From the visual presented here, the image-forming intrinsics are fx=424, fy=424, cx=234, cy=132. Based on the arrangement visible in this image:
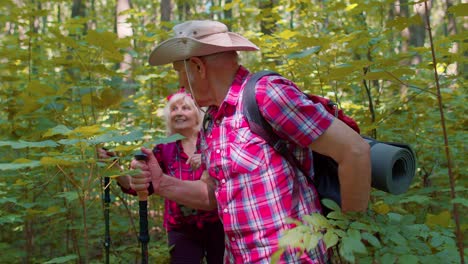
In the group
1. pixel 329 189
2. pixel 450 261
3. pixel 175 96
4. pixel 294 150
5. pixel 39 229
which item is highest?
pixel 175 96

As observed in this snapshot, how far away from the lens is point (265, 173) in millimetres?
1675

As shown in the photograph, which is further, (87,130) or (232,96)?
(232,96)

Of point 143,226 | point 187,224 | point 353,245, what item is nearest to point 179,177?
point 187,224

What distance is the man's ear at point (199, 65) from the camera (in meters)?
1.87

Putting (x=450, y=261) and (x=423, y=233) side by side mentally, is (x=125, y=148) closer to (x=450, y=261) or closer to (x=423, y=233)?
(x=423, y=233)

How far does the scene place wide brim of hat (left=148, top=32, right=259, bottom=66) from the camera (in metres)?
1.82

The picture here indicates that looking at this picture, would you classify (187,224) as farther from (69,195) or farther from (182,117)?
(69,195)

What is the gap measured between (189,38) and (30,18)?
324 cm

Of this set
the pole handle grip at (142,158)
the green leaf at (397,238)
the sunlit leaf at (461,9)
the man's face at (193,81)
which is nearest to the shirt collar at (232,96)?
the man's face at (193,81)

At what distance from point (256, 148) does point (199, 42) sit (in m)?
0.53

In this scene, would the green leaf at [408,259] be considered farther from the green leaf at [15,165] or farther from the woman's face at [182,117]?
the woman's face at [182,117]

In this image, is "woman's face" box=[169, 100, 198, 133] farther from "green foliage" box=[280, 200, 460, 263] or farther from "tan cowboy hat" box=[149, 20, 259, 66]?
"green foliage" box=[280, 200, 460, 263]

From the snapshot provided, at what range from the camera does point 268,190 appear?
5.49 feet

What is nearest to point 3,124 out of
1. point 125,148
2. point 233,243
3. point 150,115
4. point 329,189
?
point 150,115
